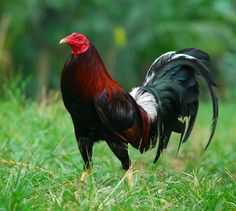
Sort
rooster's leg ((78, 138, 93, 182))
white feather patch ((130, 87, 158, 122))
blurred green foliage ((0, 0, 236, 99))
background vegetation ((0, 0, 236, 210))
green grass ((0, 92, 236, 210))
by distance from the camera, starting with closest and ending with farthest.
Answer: green grass ((0, 92, 236, 210)) < background vegetation ((0, 0, 236, 210)) < rooster's leg ((78, 138, 93, 182)) < white feather patch ((130, 87, 158, 122)) < blurred green foliage ((0, 0, 236, 99))

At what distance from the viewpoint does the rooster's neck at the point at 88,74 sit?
429 centimetres

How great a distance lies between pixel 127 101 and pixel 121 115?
157 millimetres

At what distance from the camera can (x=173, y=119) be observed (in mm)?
5055

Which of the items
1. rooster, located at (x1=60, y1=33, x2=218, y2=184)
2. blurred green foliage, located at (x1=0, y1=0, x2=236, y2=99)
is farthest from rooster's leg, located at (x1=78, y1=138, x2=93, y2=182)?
blurred green foliage, located at (x1=0, y1=0, x2=236, y2=99)

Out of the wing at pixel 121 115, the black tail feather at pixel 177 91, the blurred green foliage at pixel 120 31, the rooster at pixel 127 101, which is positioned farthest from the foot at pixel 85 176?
the blurred green foliage at pixel 120 31

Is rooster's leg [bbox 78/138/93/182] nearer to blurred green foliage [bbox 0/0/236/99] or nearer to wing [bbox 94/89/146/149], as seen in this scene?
wing [bbox 94/89/146/149]

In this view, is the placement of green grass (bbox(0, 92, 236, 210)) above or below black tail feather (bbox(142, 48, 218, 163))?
below

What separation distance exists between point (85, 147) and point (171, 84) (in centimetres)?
91

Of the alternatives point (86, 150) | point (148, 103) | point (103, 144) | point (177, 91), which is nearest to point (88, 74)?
point (86, 150)

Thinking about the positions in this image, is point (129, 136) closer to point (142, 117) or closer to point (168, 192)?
point (142, 117)

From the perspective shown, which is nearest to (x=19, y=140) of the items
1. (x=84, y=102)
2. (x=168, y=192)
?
(x=84, y=102)

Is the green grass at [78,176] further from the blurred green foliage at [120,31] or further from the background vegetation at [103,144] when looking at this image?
the blurred green foliage at [120,31]

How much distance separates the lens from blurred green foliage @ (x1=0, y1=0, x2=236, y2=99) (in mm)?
19188

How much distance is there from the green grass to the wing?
214mm
